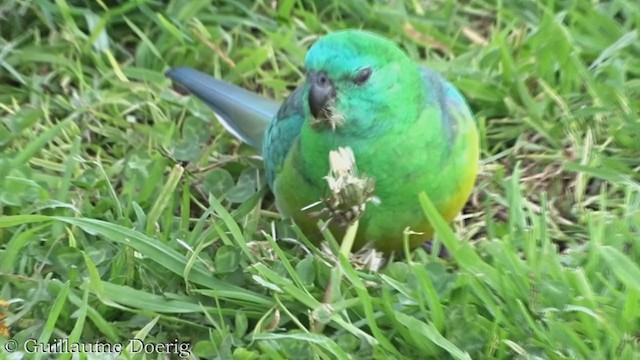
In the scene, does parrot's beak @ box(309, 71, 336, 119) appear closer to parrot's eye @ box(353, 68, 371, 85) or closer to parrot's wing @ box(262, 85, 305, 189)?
parrot's eye @ box(353, 68, 371, 85)

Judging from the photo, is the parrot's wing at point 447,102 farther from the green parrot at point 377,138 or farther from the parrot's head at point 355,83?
the parrot's head at point 355,83

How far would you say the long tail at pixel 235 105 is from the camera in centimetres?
228

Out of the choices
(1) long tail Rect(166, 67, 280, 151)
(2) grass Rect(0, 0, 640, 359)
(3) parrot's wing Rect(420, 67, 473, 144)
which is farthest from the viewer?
(1) long tail Rect(166, 67, 280, 151)

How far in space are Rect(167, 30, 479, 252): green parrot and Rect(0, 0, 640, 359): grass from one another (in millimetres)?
78

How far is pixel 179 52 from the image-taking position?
2541mm

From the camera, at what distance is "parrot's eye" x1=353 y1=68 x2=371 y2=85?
5.66ft

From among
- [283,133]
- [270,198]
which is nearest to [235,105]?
[270,198]

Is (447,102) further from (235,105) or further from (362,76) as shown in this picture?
(235,105)

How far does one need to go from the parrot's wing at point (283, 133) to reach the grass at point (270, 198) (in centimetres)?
11

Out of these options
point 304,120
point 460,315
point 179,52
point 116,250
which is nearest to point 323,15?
point 179,52

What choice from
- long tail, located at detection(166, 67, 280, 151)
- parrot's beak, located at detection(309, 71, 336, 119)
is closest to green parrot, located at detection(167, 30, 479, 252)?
parrot's beak, located at detection(309, 71, 336, 119)

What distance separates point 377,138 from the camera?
1779mm

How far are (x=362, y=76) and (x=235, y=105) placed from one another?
24.7 inches

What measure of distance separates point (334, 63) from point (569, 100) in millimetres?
847
